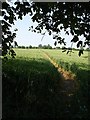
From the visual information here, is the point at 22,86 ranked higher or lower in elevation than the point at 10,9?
lower

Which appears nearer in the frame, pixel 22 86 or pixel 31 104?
pixel 31 104

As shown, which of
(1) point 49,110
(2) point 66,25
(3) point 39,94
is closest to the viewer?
(1) point 49,110

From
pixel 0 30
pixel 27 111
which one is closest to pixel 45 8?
pixel 0 30

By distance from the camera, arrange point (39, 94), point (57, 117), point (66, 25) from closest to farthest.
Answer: point (57, 117) < point (66, 25) < point (39, 94)

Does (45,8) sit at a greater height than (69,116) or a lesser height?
greater

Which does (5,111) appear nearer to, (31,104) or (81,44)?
(31,104)

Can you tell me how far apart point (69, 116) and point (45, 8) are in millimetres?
3588

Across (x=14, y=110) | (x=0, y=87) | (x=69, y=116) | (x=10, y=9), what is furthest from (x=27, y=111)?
(x=10, y=9)

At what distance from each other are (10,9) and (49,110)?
11.2 feet

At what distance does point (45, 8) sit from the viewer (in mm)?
9383

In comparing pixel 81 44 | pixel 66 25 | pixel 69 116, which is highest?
pixel 66 25

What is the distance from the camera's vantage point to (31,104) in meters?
8.71

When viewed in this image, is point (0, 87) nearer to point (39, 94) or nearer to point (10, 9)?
Result: point (39, 94)

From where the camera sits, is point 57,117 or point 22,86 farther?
point 22,86
